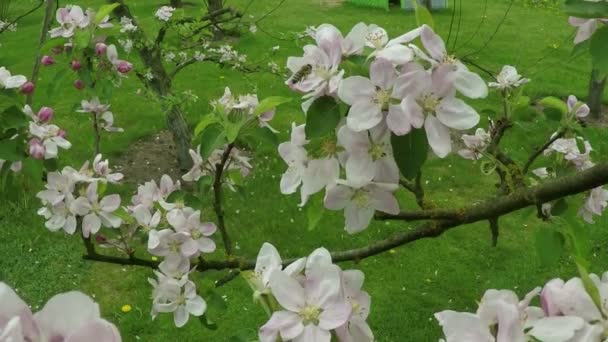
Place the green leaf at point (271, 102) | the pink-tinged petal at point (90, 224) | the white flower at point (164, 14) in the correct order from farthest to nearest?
the white flower at point (164, 14), the pink-tinged petal at point (90, 224), the green leaf at point (271, 102)

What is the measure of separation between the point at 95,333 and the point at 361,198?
2.02 ft

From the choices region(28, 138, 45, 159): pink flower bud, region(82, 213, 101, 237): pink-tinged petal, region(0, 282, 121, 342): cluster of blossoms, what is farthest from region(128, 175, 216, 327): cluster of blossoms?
region(0, 282, 121, 342): cluster of blossoms

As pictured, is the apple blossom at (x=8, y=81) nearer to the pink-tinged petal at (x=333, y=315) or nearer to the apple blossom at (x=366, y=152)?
the apple blossom at (x=366, y=152)

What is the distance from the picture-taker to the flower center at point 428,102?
920 mm

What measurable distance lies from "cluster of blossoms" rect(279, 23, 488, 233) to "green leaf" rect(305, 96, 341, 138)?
11 mm

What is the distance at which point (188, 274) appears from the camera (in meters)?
1.67

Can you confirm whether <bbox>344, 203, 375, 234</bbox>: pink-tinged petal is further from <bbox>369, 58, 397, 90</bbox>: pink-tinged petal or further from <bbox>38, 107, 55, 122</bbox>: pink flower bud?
<bbox>38, 107, 55, 122</bbox>: pink flower bud

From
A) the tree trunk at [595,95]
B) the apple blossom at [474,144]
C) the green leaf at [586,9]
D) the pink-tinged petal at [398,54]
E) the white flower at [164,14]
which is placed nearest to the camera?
the pink-tinged petal at [398,54]

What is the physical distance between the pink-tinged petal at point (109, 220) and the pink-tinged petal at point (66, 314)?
4.21 feet

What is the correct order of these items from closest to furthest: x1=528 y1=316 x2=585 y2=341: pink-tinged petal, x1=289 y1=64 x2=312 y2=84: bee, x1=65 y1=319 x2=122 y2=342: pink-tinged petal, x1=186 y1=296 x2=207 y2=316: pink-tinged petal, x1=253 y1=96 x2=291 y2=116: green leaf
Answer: x1=65 y1=319 x2=122 y2=342: pink-tinged petal, x1=528 y1=316 x2=585 y2=341: pink-tinged petal, x1=289 y1=64 x2=312 y2=84: bee, x1=253 y1=96 x2=291 y2=116: green leaf, x1=186 y1=296 x2=207 y2=316: pink-tinged petal

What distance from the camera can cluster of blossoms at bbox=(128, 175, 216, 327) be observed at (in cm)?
165

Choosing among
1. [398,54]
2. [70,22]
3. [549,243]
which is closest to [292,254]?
[70,22]

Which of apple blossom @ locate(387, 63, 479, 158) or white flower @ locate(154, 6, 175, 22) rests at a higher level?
apple blossom @ locate(387, 63, 479, 158)

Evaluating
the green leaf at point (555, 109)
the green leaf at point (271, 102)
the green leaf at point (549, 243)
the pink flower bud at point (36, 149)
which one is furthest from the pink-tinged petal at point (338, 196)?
the pink flower bud at point (36, 149)
